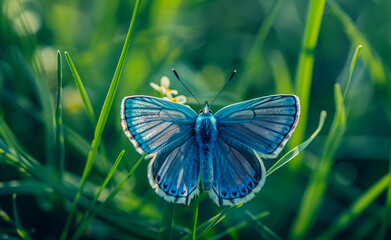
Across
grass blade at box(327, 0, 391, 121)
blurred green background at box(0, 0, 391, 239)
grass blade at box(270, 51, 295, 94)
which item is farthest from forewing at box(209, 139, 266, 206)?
grass blade at box(327, 0, 391, 121)

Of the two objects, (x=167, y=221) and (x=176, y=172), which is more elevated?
(x=176, y=172)

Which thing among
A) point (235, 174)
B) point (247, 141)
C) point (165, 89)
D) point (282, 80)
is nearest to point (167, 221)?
point (235, 174)

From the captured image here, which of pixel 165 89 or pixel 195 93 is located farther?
pixel 195 93

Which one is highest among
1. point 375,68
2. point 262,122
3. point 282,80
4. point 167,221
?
point 375,68

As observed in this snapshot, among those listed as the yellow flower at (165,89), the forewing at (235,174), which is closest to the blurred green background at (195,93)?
the forewing at (235,174)

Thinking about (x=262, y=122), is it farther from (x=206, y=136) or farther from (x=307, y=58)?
(x=307, y=58)

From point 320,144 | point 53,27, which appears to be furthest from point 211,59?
point 53,27
